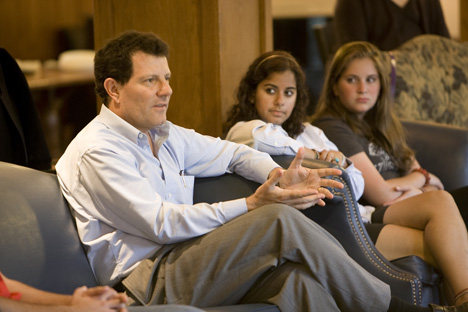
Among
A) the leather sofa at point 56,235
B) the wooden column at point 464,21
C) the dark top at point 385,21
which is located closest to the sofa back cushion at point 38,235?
the leather sofa at point 56,235

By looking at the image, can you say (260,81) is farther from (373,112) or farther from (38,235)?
(38,235)

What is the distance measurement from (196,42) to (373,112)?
33.0 inches

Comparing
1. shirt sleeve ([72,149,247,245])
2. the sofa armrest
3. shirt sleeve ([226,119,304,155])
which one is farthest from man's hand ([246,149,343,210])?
the sofa armrest

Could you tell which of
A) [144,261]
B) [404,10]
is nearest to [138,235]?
[144,261]

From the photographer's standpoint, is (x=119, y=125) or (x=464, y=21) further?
(x=464, y=21)

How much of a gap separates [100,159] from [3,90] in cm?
54

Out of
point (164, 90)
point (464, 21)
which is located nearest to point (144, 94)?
point (164, 90)

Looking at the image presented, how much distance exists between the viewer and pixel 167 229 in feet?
6.99

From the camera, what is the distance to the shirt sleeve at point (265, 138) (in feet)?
9.03

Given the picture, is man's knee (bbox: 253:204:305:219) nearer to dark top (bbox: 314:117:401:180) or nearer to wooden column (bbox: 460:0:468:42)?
dark top (bbox: 314:117:401:180)

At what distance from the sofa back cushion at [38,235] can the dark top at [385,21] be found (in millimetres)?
2614

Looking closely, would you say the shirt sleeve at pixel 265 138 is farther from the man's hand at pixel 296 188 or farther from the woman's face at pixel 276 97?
the man's hand at pixel 296 188

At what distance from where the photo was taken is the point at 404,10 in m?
4.59

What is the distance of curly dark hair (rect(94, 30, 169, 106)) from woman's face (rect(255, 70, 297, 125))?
2.27 ft
